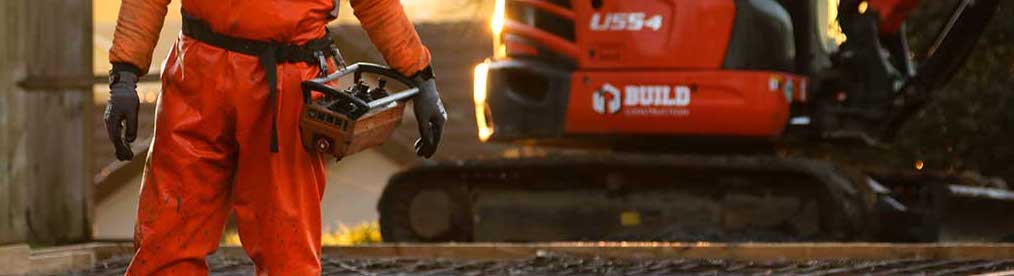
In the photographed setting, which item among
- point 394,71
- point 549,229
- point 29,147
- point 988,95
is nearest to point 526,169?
point 549,229

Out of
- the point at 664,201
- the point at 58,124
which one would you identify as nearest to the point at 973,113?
the point at 664,201

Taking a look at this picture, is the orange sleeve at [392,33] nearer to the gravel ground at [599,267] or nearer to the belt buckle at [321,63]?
the belt buckle at [321,63]

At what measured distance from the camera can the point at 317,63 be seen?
523 cm

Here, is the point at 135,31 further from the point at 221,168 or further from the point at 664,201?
the point at 664,201

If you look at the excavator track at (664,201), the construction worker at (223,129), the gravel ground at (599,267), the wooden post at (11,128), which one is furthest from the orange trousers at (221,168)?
the excavator track at (664,201)

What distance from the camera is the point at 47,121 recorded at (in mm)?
9203

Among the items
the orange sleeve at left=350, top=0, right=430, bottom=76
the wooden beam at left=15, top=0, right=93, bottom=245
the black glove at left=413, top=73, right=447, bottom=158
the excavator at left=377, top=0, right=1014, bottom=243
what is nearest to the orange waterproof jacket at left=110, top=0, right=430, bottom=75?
the orange sleeve at left=350, top=0, right=430, bottom=76

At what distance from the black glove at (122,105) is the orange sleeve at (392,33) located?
590 millimetres

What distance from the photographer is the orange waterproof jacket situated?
16.6 ft

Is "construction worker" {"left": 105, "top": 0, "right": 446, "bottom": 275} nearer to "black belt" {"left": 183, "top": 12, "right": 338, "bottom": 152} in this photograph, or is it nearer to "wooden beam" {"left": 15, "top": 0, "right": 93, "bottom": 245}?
"black belt" {"left": 183, "top": 12, "right": 338, "bottom": 152}

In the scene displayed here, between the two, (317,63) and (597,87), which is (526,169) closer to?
(597,87)

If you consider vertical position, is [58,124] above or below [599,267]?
above

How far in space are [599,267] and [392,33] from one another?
322 cm

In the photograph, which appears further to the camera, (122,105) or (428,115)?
(428,115)
